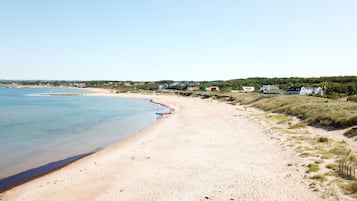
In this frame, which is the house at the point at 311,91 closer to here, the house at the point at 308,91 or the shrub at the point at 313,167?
the house at the point at 308,91

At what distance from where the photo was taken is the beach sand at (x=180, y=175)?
11273mm

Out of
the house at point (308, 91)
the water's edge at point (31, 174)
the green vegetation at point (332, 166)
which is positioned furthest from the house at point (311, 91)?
the water's edge at point (31, 174)

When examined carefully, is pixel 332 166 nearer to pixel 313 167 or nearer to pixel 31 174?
pixel 313 167

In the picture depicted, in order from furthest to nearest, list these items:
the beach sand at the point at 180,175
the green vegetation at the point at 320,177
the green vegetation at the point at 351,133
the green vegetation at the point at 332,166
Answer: the green vegetation at the point at 351,133 < the green vegetation at the point at 332,166 < the green vegetation at the point at 320,177 < the beach sand at the point at 180,175

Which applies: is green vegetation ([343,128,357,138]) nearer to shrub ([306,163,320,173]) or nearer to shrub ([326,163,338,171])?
shrub ([326,163,338,171])

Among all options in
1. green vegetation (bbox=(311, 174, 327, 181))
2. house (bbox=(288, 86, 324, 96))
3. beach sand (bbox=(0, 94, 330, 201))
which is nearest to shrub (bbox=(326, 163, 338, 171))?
green vegetation (bbox=(311, 174, 327, 181))

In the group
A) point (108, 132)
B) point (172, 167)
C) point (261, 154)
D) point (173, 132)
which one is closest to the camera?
point (172, 167)

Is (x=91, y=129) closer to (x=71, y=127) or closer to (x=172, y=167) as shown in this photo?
(x=71, y=127)

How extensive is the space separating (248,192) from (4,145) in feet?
67.7

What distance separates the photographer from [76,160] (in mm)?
18516

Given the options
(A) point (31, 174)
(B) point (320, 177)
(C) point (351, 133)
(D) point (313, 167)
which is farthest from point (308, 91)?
(A) point (31, 174)

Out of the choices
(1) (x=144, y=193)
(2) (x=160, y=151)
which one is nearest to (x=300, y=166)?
(1) (x=144, y=193)

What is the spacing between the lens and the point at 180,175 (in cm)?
1381

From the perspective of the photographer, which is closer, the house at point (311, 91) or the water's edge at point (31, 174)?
the water's edge at point (31, 174)
